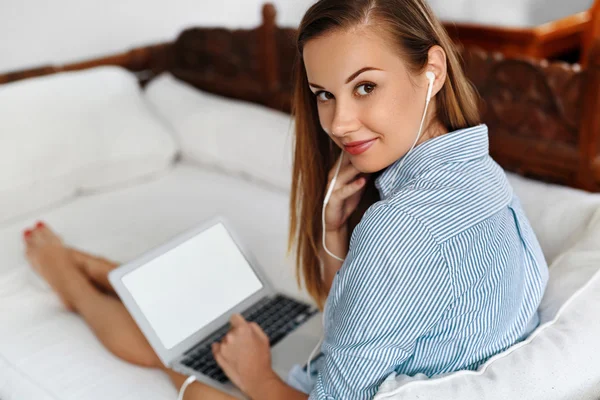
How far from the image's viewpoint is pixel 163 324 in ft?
4.12

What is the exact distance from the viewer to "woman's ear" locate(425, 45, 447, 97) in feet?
3.00

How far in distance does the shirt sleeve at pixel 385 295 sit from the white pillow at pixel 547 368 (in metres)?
0.04

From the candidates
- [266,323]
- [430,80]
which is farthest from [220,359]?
[430,80]

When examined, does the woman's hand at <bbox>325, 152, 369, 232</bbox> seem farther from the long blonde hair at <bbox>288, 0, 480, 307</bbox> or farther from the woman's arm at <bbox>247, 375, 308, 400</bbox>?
the woman's arm at <bbox>247, 375, 308, 400</bbox>

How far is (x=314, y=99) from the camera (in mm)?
1054

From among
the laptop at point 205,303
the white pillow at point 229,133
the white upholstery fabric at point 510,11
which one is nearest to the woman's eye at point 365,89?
the laptop at point 205,303

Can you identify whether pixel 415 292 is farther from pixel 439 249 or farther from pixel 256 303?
pixel 256 303

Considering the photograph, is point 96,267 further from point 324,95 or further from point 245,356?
point 324,95

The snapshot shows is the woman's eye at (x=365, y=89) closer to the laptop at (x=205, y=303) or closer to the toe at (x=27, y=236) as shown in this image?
the laptop at (x=205, y=303)

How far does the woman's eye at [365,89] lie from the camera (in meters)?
0.89

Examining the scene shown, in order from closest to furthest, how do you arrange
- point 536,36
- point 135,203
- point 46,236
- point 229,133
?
point 46,236
point 135,203
point 229,133
point 536,36

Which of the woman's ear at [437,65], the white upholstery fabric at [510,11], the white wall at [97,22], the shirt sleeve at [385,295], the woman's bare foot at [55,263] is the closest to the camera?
the shirt sleeve at [385,295]

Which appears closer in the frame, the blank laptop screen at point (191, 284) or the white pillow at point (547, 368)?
the white pillow at point (547, 368)

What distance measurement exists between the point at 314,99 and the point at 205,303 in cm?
49
